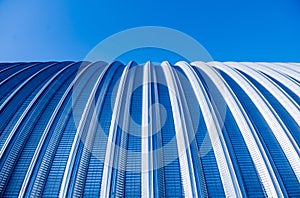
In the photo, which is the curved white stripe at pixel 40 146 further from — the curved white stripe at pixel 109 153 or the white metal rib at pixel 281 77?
the white metal rib at pixel 281 77

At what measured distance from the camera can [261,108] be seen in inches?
672

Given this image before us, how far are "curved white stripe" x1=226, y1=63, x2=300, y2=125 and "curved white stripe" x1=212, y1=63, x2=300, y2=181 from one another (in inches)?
50.4

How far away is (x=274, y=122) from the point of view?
15508mm

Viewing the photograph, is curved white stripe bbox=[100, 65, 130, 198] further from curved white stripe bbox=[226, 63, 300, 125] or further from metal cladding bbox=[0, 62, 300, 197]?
curved white stripe bbox=[226, 63, 300, 125]

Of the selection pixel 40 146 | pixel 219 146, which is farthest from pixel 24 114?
pixel 219 146

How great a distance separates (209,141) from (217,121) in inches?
79.7

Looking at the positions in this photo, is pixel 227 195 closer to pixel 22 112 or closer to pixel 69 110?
pixel 69 110

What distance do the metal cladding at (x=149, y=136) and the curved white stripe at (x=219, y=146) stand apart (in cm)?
5

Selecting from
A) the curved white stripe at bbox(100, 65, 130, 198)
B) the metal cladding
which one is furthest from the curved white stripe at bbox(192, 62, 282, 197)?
the curved white stripe at bbox(100, 65, 130, 198)

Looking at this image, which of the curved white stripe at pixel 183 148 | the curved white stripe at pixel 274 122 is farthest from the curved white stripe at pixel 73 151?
the curved white stripe at pixel 274 122

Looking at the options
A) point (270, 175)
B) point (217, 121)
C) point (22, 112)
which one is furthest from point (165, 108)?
point (22, 112)

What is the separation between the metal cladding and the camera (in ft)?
38.0

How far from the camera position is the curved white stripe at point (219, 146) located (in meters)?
11.4

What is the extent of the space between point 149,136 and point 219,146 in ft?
14.4
